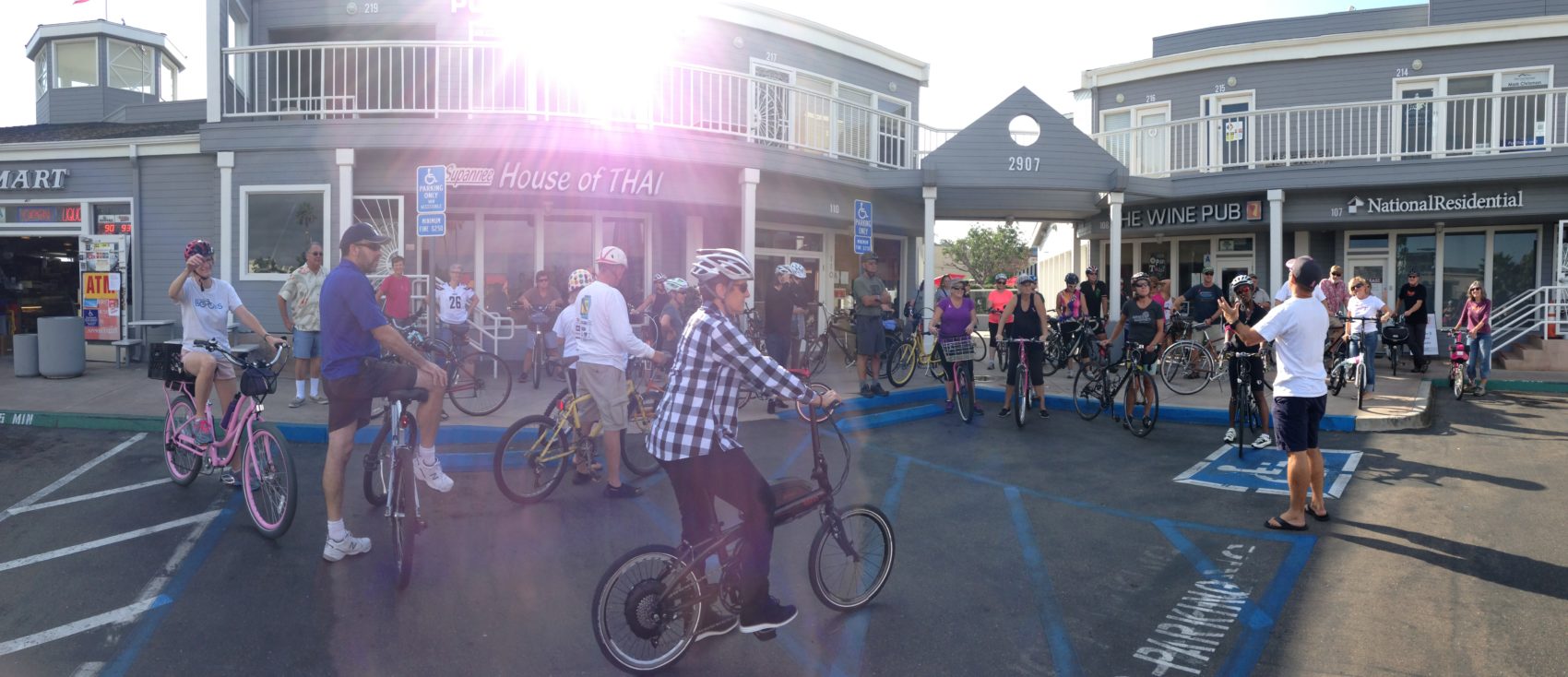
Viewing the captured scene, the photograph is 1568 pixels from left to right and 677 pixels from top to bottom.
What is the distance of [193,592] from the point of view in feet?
14.6

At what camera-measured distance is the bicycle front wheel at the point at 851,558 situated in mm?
4207

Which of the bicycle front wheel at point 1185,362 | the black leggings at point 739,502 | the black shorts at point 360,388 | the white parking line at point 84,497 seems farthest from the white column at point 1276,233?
the white parking line at point 84,497

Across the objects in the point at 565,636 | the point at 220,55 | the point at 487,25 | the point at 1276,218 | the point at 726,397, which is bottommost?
the point at 565,636

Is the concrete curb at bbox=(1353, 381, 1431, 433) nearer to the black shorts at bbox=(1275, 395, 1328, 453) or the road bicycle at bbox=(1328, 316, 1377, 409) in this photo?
the road bicycle at bbox=(1328, 316, 1377, 409)

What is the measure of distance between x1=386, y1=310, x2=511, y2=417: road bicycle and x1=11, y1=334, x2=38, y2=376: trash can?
5857mm

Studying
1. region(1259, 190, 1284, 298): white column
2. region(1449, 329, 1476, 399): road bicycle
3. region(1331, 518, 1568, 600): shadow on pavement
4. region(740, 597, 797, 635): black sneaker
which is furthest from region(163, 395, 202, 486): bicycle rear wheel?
region(1259, 190, 1284, 298): white column

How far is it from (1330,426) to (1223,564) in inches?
221

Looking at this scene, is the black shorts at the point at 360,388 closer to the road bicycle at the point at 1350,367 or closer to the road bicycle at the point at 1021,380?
the road bicycle at the point at 1021,380

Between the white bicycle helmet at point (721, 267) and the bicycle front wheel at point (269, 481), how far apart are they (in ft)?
9.58

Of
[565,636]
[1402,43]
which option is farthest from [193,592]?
[1402,43]

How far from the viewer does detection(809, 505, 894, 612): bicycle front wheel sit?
13.8 feet

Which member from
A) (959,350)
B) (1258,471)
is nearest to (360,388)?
(959,350)

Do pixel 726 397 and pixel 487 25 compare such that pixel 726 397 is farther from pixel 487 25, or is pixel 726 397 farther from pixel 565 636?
pixel 487 25

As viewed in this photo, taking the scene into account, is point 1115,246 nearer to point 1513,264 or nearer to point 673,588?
point 1513,264
